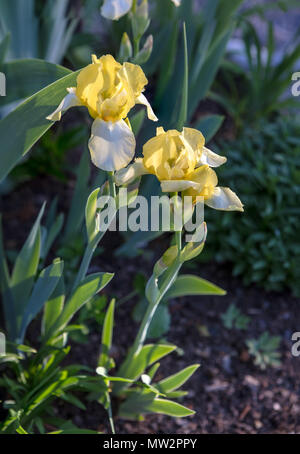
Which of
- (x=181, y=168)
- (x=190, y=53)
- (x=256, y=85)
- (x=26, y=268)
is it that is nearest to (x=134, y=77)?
(x=181, y=168)

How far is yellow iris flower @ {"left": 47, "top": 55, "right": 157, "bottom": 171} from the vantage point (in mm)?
755

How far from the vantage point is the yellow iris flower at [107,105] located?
76cm

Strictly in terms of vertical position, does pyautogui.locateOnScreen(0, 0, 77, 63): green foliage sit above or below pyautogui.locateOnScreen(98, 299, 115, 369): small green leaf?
above

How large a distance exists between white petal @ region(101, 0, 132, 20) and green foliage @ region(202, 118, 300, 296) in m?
0.75

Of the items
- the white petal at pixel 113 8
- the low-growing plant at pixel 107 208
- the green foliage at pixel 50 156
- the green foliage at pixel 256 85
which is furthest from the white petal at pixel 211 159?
the green foliage at pixel 256 85

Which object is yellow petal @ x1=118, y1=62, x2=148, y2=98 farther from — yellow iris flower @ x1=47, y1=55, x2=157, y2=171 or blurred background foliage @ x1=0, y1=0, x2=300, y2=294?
blurred background foliage @ x1=0, y1=0, x2=300, y2=294

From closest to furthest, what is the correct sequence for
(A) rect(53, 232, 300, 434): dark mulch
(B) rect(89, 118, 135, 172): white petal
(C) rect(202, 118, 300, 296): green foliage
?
(B) rect(89, 118, 135, 172): white petal < (A) rect(53, 232, 300, 434): dark mulch < (C) rect(202, 118, 300, 296): green foliage

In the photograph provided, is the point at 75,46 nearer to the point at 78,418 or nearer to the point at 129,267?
the point at 129,267

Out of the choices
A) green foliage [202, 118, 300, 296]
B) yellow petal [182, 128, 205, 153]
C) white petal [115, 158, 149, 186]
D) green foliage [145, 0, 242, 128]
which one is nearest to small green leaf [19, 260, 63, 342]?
white petal [115, 158, 149, 186]

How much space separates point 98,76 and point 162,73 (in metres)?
0.92

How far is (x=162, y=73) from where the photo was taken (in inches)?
64.7

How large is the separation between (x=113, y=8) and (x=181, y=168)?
18.0 inches

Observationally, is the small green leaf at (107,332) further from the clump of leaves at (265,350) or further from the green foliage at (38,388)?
the clump of leaves at (265,350)
